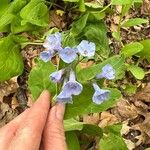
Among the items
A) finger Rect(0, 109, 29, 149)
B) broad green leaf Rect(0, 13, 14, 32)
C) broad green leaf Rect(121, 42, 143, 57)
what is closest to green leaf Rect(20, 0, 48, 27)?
broad green leaf Rect(0, 13, 14, 32)

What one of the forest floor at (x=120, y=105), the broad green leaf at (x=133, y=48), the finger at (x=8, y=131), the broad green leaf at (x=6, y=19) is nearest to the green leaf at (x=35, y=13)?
the broad green leaf at (x=6, y=19)

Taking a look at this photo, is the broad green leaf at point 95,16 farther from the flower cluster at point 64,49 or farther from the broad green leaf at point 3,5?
the flower cluster at point 64,49

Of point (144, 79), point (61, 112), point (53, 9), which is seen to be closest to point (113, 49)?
point (144, 79)

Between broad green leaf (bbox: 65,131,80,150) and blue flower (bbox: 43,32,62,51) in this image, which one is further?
broad green leaf (bbox: 65,131,80,150)

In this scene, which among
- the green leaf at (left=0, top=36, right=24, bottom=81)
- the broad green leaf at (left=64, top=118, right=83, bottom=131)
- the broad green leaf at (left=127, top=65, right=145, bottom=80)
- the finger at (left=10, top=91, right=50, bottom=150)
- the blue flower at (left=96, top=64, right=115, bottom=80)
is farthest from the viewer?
the broad green leaf at (left=127, top=65, right=145, bottom=80)

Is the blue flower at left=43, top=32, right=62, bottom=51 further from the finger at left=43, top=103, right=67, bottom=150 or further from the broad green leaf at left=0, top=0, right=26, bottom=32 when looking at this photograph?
the broad green leaf at left=0, top=0, right=26, bottom=32

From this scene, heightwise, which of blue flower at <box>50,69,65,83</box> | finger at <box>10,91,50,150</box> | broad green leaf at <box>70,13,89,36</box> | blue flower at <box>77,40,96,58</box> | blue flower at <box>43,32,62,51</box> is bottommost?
broad green leaf at <box>70,13,89,36</box>

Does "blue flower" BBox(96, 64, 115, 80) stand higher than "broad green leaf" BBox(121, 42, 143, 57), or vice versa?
"blue flower" BBox(96, 64, 115, 80)

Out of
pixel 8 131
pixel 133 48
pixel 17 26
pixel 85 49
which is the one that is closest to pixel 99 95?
pixel 85 49
